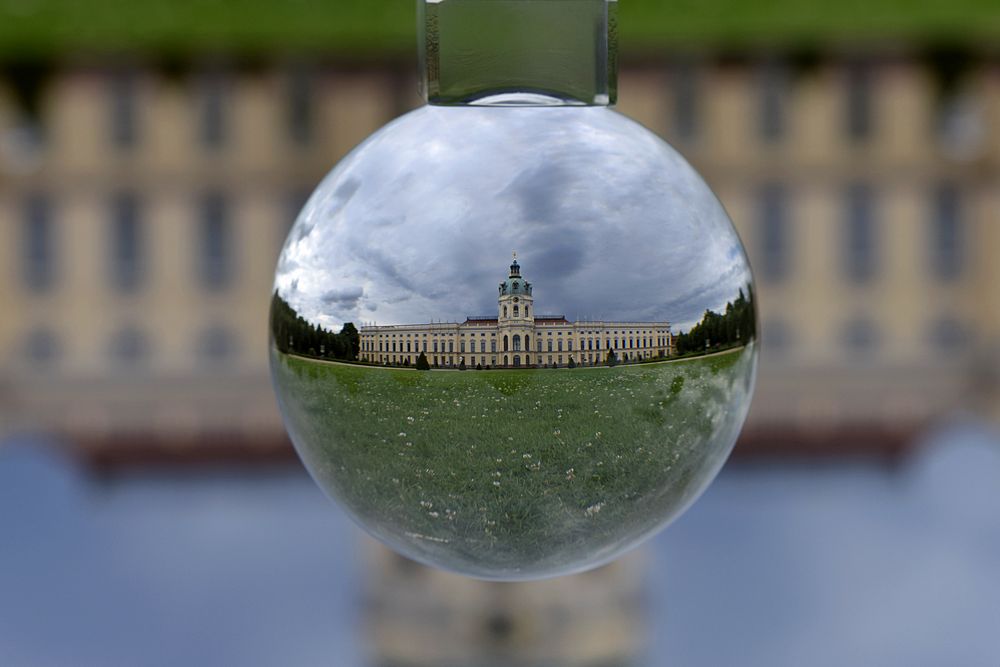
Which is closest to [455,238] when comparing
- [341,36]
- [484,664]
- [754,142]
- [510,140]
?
[510,140]

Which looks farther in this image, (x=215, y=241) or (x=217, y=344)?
(x=215, y=241)

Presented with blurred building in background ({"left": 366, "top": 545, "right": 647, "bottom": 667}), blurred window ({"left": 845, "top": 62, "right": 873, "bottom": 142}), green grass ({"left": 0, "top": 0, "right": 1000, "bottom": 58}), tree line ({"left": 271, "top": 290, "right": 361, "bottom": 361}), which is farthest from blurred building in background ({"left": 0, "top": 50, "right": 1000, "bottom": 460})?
tree line ({"left": 271, "top": 290, "right": 361, "bottom": 361})

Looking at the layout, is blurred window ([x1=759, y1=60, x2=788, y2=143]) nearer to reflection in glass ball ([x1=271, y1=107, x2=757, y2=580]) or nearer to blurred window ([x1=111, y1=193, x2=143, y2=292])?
blurred window ([x1=111, y1=193, x2=143, y2=292])

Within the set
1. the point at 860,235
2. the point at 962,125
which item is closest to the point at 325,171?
the point at 860,235

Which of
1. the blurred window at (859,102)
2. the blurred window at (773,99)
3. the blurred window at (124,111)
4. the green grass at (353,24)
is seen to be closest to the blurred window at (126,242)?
the blurred window at (124,111)

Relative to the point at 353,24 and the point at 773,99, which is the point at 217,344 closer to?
the point at 353,24

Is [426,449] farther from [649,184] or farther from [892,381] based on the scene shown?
[892,381]
